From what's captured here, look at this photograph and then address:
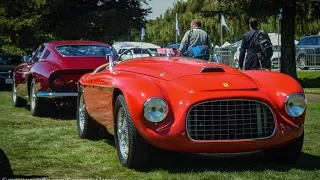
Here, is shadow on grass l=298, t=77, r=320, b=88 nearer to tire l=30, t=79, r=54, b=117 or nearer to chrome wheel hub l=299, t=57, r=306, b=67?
chrome wheel hub l=299, t=57, r=306, b=67

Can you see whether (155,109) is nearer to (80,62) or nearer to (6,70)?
(80,62)

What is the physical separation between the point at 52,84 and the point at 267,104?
4906mm

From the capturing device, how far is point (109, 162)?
5.60 meters

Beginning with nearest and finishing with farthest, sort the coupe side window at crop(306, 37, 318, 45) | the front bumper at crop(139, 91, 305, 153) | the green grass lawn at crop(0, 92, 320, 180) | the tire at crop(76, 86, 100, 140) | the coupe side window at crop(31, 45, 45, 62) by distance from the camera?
the front bumper at crop(139, 91, 305, 153) < the green grass lawn at crop(0, 92, 320, 180) < the tire at crop(76, 86, 100, 140) < the coupe side window at crop(31, 45, 45, 62) < the coupe side window at crop(306, 37, 318, 45)

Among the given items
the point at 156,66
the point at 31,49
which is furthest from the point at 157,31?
the point at 156,66

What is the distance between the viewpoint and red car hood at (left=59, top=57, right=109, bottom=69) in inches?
362

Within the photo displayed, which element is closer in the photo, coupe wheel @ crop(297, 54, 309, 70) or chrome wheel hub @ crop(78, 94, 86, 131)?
chrome wheel hub @ crop(78, 94, 86, 131)

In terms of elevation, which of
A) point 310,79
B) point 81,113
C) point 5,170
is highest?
point 81,113

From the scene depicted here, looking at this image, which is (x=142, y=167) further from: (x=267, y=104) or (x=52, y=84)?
(x=52, y=84)

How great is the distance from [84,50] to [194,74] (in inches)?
200

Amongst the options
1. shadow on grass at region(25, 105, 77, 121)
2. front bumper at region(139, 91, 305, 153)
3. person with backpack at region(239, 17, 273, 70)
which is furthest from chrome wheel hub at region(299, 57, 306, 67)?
front bumper at region(139, 91, 305, 153)

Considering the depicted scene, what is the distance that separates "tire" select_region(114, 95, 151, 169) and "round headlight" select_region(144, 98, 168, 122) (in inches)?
8.4

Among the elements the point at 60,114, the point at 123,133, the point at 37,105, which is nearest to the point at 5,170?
the point at 123,133

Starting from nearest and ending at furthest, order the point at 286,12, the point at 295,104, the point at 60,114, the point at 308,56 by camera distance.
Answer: the point at 295,104, the point at 60,114, the point at 286,12, the point at 308,56
